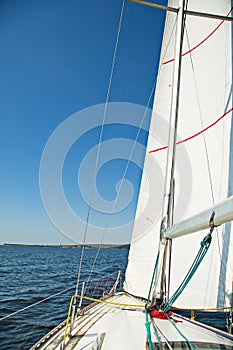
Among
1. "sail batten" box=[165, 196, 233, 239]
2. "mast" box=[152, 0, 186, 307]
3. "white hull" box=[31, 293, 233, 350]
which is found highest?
"mast" box=[152, 0, 186, 307]

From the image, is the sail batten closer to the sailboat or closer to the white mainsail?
the sailboat

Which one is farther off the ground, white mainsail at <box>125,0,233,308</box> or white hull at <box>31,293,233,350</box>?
white mainsail at <box>125,0,233,308</box>

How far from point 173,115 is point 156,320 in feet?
9.13

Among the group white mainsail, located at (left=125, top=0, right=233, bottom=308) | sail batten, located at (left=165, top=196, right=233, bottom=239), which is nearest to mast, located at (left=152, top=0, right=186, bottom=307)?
sail batten, located at (left=165, top=196, right=233, bottom=239)

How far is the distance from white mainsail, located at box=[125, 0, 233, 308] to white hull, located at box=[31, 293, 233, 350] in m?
0.78

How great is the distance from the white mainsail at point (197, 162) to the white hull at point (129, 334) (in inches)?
30.7

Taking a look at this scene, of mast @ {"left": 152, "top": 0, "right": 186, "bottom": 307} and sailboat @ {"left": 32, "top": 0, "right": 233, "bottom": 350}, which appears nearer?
sailboat @ {"left": 32, "top": 0, "right": 233, "bottom": 350}

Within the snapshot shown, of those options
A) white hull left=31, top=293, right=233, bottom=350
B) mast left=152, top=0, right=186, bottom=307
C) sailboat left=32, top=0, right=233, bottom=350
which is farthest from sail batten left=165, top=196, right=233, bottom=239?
white hull left=31, top=293, right=233, bottom=350

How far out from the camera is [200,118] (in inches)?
184

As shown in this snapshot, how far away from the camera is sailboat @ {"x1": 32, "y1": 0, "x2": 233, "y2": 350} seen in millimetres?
2793

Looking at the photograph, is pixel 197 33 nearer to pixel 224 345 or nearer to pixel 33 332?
pixel 224 345

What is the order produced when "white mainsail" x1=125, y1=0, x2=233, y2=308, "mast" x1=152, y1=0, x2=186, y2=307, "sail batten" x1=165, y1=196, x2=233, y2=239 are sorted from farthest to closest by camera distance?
"white mainsail" x1=125, y1=0, x2=233, y2=308
"mast" x1=152, y1=0, x2=186, y2=307
"sail batten" x1=165, y1=196, x2=233, y2=239

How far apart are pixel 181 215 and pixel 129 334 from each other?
2206 mm

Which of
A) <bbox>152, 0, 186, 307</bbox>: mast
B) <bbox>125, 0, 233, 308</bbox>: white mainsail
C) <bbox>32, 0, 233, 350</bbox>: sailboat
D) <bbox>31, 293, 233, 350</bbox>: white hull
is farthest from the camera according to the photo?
<bbox>125, 0, 233, 308</bbox>: white mainsail
